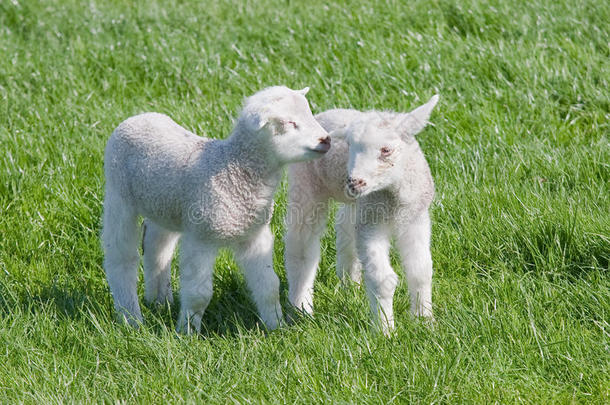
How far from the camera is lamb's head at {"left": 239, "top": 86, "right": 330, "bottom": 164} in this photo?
424cm

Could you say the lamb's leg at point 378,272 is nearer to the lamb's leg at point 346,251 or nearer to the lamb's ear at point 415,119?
the lamb's ear at point 415,119

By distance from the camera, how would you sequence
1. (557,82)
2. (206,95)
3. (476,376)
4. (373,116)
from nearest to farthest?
(476,376)
(373,116)
(557,82)
(206,95)

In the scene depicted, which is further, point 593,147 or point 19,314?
point 593,147

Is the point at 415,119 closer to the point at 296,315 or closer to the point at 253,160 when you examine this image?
the point at 253,160

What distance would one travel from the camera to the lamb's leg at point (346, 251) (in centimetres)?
513

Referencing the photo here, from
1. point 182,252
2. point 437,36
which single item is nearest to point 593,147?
point 437,36

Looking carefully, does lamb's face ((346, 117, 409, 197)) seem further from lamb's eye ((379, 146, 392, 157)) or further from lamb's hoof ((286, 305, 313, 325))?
lamb's hoof ((286, 305, 313, 325))

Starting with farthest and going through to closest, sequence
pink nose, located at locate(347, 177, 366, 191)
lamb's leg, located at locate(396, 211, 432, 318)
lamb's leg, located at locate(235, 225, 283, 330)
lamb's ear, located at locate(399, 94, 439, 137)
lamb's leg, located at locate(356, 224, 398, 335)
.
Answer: lamb's leg, located at locate(235, 225, 283, 330) → lamb's leg, located at locate(396, 211, 432, 318) → lamb's leg, located at locate(356, 224, 398, 335) → lamb's ear, located at locate(399, 94, 439, 137) → pink nose, located at locate(347, 177, 366, 191)

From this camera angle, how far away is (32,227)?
5.73 meters

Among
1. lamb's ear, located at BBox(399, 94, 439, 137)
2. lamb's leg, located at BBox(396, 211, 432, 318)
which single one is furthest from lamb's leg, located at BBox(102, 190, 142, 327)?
lamb's ear, located at BBox(399, 94, 439, 137)

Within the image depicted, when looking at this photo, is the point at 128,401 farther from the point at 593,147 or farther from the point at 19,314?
the point at 593,147

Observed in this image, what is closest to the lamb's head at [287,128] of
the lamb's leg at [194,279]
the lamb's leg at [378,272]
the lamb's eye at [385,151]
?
the lamb's eye at [385,151]

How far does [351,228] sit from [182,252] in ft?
3.47

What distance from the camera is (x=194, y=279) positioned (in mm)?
4531
